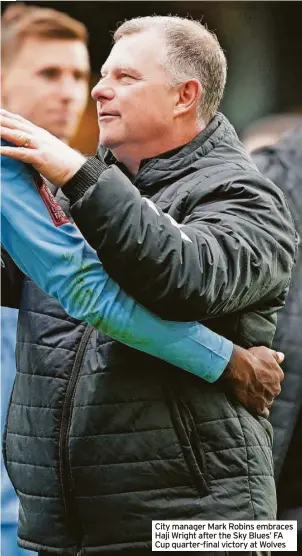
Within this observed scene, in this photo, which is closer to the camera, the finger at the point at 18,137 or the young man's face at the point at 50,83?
the finger at the point at 18,137

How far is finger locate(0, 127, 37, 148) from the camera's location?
3.83ft

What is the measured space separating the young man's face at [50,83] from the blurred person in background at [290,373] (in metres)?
0.48

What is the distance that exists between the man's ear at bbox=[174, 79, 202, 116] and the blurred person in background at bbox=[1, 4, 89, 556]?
574mm

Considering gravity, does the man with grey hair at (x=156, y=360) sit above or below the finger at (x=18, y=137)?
below

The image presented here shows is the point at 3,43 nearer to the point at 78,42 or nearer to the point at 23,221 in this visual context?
the point at 78,42

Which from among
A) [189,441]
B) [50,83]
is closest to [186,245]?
[189,441]

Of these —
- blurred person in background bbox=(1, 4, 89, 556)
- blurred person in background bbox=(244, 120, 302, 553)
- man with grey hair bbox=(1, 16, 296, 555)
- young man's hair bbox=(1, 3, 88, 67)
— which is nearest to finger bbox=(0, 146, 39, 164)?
man with grey hair bbox=(1, 16, 296, 555)

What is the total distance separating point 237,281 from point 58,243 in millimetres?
226

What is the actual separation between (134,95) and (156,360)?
1.28 ft

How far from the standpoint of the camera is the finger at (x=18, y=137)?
1166 millimetres

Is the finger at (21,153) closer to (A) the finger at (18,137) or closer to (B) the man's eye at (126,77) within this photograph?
(A) the finger at (18,137)

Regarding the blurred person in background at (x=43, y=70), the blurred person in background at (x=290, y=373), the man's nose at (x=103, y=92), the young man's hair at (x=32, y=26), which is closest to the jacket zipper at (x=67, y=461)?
the man's nose at (x=103, y=92)

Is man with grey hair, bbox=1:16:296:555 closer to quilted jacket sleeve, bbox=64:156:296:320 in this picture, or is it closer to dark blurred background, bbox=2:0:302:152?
quilted jacket sleeve, bbox=64:156:296:320

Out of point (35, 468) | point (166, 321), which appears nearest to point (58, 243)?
point (166, 321)
